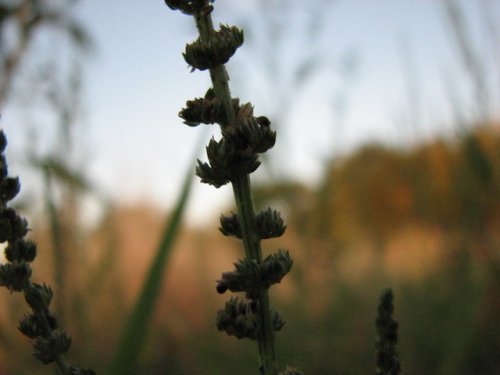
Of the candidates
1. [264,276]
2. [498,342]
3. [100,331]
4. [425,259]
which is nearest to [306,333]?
[425,259]

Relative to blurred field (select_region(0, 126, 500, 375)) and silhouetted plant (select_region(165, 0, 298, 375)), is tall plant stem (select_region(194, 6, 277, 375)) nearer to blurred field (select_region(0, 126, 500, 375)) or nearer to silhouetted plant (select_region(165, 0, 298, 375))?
silhouetted plant (select_region(165, 0, 298, 375))

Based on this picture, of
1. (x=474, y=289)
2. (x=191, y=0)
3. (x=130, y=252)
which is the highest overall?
(x=130, y=252)

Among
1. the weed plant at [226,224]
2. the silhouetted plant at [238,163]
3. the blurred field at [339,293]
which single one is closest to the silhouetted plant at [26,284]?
the weed plant at [226,224]

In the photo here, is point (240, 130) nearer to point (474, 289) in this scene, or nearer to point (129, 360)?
point (129, 360)

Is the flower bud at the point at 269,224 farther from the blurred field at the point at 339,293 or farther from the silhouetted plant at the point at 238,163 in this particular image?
the blurred field at the point at 339,293

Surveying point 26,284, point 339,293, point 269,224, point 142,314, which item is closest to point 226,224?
point 269,224

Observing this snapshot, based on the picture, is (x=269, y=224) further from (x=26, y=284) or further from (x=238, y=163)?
(x=26, y=284)
